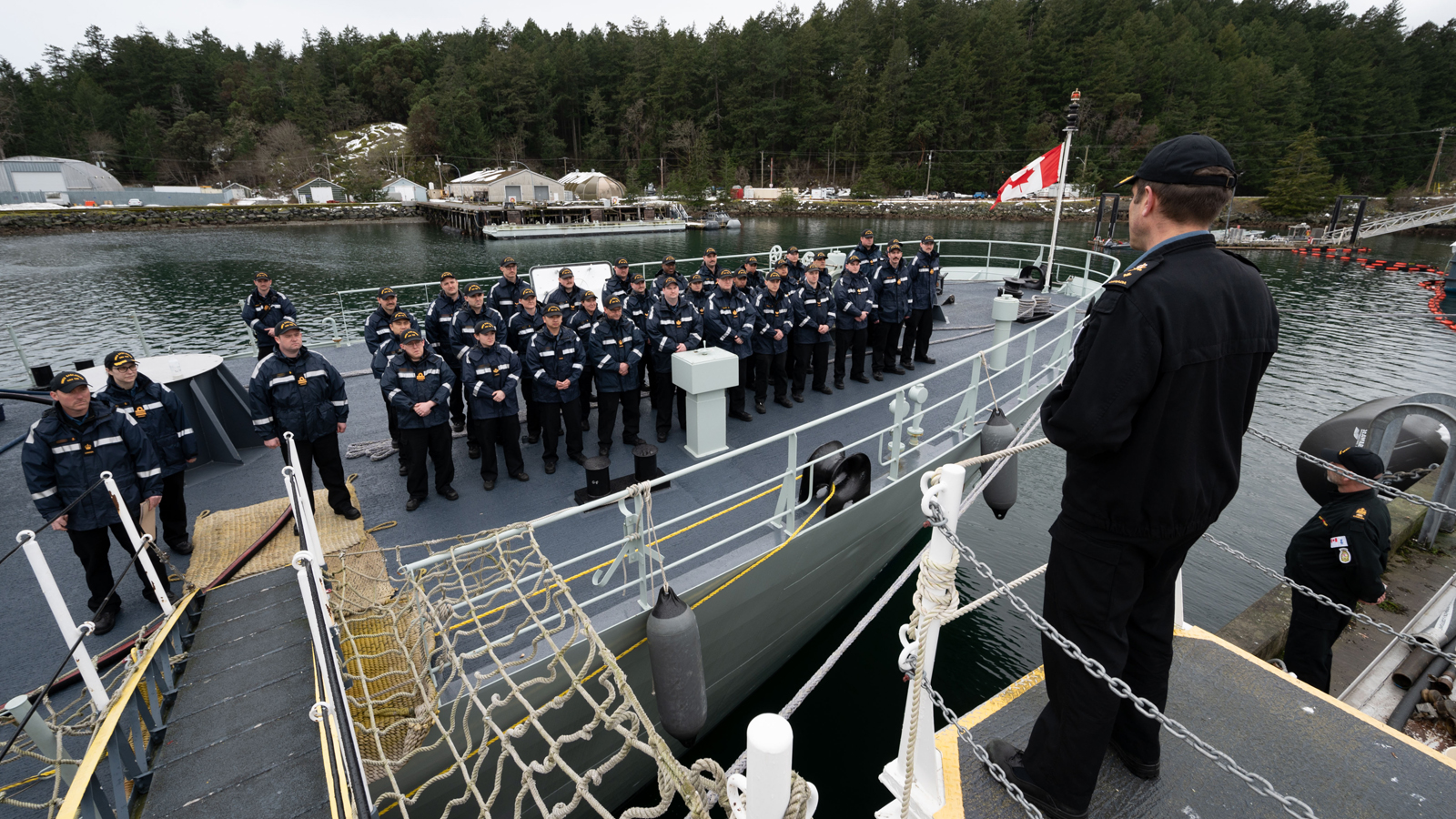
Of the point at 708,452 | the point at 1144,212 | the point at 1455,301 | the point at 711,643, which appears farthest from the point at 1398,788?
the point at 1455,301

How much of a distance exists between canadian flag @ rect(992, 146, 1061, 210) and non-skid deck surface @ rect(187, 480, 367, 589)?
10293mm

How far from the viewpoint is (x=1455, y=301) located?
2058 cm

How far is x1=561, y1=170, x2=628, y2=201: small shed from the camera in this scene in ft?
212

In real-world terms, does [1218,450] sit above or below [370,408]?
above

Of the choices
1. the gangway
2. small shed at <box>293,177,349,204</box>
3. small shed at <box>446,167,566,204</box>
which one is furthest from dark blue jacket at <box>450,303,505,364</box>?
small shed at <box>293,177,349,204</box>

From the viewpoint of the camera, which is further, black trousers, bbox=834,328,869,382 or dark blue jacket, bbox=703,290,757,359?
black trousers, bbox=834,328,869,382

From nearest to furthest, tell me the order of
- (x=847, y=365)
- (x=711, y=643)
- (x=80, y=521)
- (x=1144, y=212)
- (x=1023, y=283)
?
1. (x=1144, y=212)
2. (x=80, y=521)
3. (x=711, y=643)
4. (x=847, y=365)
5. (x=1023, y=283)

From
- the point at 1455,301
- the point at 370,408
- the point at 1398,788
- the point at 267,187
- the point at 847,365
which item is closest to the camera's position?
the point at 1398,788

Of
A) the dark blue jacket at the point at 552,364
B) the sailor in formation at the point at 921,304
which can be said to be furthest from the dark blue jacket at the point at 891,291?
the dark blue jacket at the point at 552,364

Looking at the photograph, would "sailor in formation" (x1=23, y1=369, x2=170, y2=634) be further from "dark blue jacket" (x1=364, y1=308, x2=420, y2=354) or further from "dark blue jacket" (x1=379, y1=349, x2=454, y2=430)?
"dark blue jacket" (x1=364, y1=308, x2=420, y2=354)

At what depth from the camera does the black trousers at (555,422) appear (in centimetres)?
618

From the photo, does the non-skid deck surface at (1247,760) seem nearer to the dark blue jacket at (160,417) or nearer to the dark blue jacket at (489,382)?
the dark blue jacket at (489,382)

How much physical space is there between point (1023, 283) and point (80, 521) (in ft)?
44.9

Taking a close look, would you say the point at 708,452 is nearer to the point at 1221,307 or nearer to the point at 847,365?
the point at 847,365
